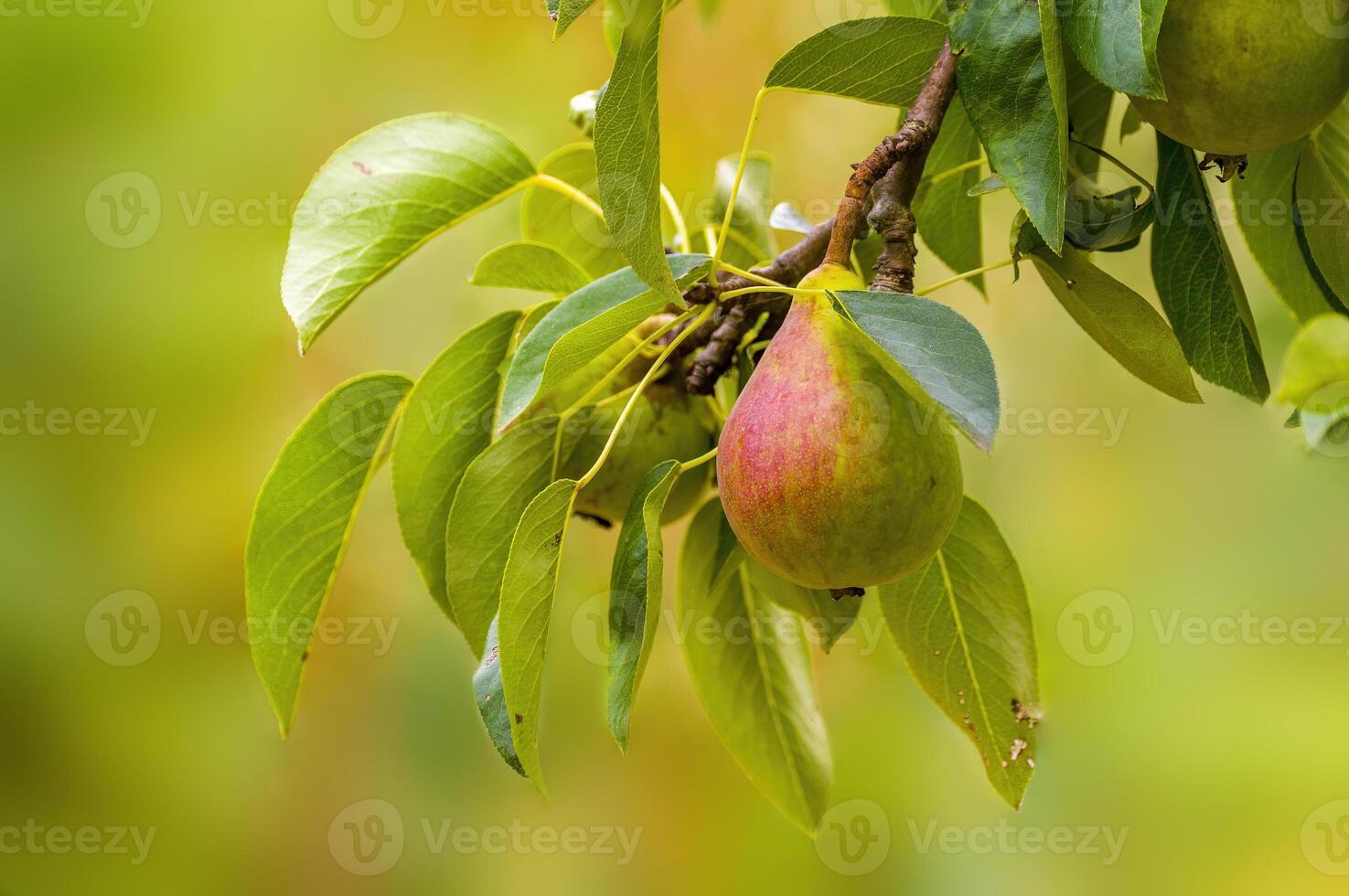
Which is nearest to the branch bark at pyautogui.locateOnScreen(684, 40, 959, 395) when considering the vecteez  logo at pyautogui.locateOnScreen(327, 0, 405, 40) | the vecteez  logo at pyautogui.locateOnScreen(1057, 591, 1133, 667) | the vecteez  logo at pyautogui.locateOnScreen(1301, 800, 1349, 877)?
the vecteez  logo at pyautogui.locateOnScreen(1057, 591, 1133, 667)

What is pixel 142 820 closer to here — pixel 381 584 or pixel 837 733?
pixel 381 584

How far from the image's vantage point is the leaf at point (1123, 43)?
30cm

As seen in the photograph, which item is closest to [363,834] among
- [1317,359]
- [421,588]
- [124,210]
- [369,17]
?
[421,588]

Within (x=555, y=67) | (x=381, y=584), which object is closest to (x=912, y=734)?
(x=381, y=584)

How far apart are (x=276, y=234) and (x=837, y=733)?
1.05 m

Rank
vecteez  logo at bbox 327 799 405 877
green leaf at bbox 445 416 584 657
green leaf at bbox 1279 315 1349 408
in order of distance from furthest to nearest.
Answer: vecteez  logo at bbox 327 799 405 877
green leaf at bbox 445 416 584 657
green leaf at bbox 1279 315 1349 408

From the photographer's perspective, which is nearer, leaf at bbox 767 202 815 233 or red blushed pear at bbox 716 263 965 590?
red blushed pear at bbox 716 263 965 590

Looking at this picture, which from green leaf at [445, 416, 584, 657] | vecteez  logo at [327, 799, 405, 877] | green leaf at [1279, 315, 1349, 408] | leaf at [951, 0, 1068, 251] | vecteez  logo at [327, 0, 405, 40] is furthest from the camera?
vecteez  logo at [327, 0, 405, 40]

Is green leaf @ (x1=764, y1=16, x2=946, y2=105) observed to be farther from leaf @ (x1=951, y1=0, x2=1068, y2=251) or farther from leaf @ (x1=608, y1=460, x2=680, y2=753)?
leaf @ (x1=608, y1=460, x2=680, y2=753)

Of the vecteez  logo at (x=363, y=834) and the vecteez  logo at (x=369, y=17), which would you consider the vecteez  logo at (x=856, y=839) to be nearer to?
the vecteez  logo at (x=363, y=834)

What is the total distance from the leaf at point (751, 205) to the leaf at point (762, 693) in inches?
7.2

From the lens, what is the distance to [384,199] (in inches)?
17.9

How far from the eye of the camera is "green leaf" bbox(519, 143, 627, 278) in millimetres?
575

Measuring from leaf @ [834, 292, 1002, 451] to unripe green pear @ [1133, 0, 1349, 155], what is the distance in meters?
0.11
